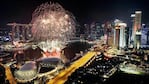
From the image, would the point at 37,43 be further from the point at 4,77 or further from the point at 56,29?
the point at 4,77

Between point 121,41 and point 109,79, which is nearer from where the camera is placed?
point 109,79

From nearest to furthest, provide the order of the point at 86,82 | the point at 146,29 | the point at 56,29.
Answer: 1. the point at 86,82
2. the point at 56,29
3. the point at 146,29

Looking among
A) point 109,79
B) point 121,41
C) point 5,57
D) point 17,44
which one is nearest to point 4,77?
point 109,79

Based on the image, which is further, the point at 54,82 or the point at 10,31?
the point at 10,31

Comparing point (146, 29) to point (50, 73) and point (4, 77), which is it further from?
point (4, 77)

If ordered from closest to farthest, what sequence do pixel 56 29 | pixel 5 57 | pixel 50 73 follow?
pixel 50 73
pixel 56 29
pixel 5 57

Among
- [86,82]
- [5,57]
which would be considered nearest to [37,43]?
[5,57]

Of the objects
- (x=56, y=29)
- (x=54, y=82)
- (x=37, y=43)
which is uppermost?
(x=56, y=29)

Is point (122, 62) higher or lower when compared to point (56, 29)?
lower

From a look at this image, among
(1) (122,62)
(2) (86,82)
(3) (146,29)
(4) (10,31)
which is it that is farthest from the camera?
(4) (10,31)
